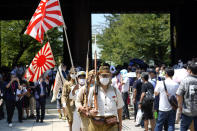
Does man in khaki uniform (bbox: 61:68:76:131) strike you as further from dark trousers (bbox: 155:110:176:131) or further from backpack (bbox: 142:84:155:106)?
dark trousers (bbox: 155:110:176:131)

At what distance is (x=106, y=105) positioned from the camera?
5566mm

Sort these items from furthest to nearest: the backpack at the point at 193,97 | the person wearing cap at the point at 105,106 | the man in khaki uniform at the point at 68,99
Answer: the man in khaki uniform at the point at 68,99
the backpack at the point at 193,97
the person wearing cap at the point at 105,106

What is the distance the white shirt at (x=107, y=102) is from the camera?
219 inches

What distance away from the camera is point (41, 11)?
26.3 ft

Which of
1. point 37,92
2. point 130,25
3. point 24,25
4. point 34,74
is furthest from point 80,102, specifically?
point 130,25

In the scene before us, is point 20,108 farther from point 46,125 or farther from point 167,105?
point 167,105

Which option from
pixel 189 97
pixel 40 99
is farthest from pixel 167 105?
pixel 40 99

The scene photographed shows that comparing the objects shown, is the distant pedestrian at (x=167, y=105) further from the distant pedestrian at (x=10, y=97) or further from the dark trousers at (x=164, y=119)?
the distant pedestrian at (x=10, y=97)

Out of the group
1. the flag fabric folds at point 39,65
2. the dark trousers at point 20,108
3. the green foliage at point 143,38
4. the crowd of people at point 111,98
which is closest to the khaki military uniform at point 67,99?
the crowd of people at point 111,98

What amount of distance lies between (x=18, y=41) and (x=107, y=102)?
29.0 meters

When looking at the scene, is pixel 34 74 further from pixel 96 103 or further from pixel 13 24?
pixel 13 24

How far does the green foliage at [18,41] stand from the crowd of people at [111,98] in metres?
19.6

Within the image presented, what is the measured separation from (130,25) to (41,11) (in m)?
33.6

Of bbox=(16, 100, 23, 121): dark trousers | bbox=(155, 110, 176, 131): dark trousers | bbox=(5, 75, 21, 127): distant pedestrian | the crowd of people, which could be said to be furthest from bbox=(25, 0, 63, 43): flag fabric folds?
bbox=(16, 100, 23, 121): dark trousers
